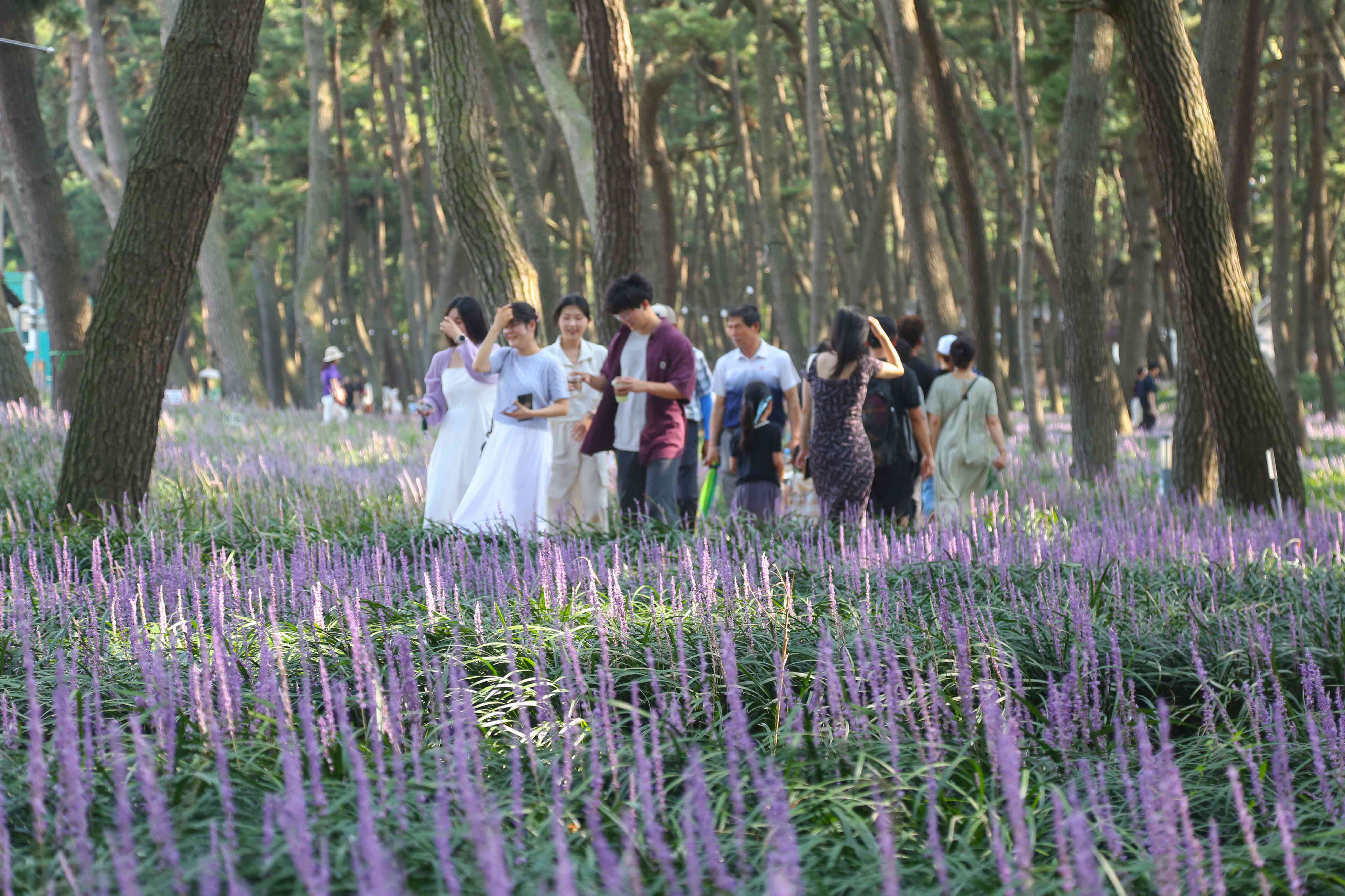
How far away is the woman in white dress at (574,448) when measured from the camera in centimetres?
949

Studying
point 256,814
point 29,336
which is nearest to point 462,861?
point 256,814

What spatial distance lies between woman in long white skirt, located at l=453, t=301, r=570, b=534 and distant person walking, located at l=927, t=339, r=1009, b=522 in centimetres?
283

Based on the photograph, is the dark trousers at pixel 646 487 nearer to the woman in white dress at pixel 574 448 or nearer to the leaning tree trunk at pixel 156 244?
the woman in white dress at pixel 574 448

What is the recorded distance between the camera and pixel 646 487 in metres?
8.96

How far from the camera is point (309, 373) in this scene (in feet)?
92.2

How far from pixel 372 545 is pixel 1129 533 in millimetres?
4388

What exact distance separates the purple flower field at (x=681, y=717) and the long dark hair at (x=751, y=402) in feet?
5.48

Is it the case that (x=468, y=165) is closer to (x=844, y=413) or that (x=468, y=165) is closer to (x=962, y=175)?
(x=844, y=413)

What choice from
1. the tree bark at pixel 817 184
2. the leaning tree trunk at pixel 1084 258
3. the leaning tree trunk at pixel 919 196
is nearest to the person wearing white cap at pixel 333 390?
the tree bark at pixel 817 184

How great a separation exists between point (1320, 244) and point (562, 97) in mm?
15457

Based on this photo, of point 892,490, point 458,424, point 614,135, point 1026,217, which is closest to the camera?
point 892,490

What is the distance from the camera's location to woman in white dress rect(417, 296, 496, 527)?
9523 millimetres

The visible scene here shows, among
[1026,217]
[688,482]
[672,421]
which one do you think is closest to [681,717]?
[672,421]

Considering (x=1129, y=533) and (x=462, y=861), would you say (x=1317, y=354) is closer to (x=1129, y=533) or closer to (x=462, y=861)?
(x=1129, y=533)
